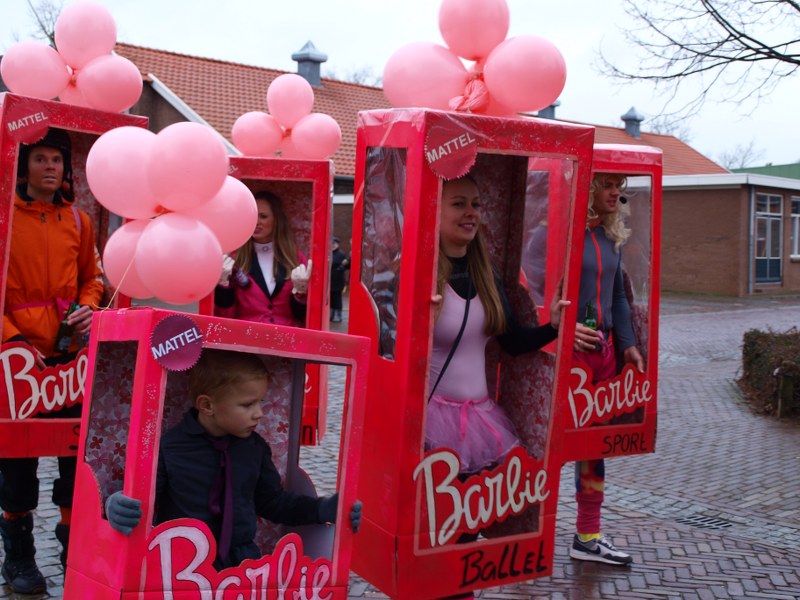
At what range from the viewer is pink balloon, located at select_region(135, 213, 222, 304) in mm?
2898

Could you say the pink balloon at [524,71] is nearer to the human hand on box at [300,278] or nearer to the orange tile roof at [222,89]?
the human hand on box at [300,278]

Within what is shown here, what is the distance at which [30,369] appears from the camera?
400 cm

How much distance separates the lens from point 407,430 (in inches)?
133

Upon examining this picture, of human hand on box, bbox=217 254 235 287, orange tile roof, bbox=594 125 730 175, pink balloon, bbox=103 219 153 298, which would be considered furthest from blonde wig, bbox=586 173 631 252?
orange tile roof, bbox=594 125 730 175

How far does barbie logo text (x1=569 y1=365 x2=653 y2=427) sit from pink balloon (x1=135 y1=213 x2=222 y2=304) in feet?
7.37

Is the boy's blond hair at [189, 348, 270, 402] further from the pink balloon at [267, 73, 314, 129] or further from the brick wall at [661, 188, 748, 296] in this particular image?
the brick wall at [661, 188, 748, 296]

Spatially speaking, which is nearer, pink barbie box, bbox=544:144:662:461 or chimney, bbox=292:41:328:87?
pink barbie box, bbox=544:144:662:461

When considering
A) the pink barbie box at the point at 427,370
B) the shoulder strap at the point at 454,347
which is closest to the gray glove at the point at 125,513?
the pink barbie box at the point at 427,370

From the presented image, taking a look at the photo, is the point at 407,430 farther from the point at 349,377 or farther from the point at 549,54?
the point at 549,54

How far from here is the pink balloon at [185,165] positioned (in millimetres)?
2869

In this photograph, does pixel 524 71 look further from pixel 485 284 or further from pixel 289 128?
pixel 289 128

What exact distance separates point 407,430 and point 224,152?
1.18 m

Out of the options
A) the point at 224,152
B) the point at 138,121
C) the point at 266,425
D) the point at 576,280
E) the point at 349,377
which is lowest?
the point at 266,425

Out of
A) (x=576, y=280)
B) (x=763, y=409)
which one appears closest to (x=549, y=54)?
(x=576, y=280)
